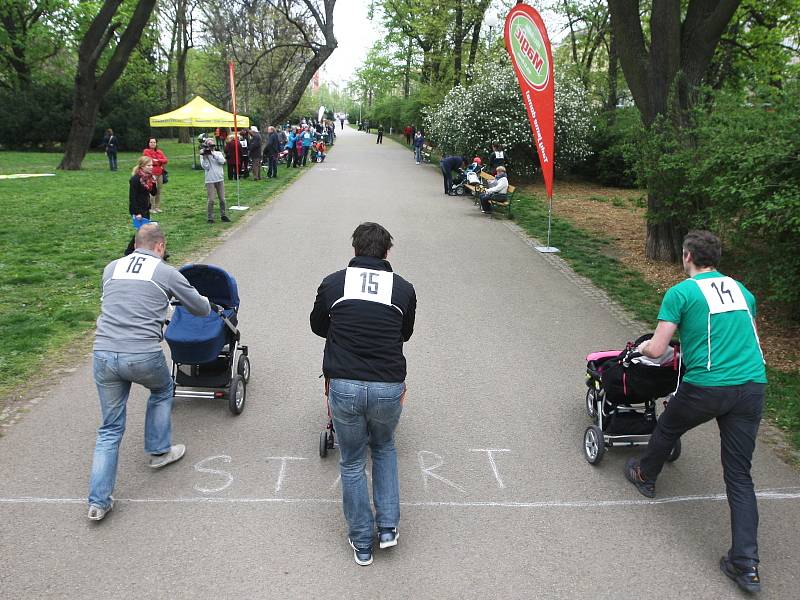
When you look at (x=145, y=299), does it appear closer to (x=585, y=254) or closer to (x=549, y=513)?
(x=549, y=513)

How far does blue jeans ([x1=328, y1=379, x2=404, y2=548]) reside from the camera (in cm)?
359

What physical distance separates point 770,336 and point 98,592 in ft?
24.6

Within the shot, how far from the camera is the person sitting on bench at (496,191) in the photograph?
17.0m

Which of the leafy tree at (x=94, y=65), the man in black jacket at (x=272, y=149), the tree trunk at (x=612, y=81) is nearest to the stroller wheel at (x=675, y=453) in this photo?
the man in black jacket at (x=272, y=149)

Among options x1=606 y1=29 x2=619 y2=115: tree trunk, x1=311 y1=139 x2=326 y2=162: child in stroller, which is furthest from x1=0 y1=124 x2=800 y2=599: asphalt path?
x1=311 y1=139 x2=326 y2=162: child in stroller

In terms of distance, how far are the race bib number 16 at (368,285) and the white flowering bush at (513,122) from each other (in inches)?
764

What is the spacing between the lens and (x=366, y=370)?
3.59 metres

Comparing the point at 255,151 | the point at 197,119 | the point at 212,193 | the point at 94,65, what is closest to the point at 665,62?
the point at 212,193

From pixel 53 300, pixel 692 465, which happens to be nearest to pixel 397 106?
pixel 53 300

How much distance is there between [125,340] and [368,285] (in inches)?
64.9

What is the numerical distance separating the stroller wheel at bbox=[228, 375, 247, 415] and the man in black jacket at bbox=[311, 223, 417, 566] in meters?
1.96

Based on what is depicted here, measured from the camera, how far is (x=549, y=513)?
430 centimetres

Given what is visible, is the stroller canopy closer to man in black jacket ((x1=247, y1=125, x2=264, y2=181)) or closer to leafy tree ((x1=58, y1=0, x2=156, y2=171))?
man in black jacket ((x1=247, y1=125, x2=264, y2=181))

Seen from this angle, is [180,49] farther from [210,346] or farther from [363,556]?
[363,556]
